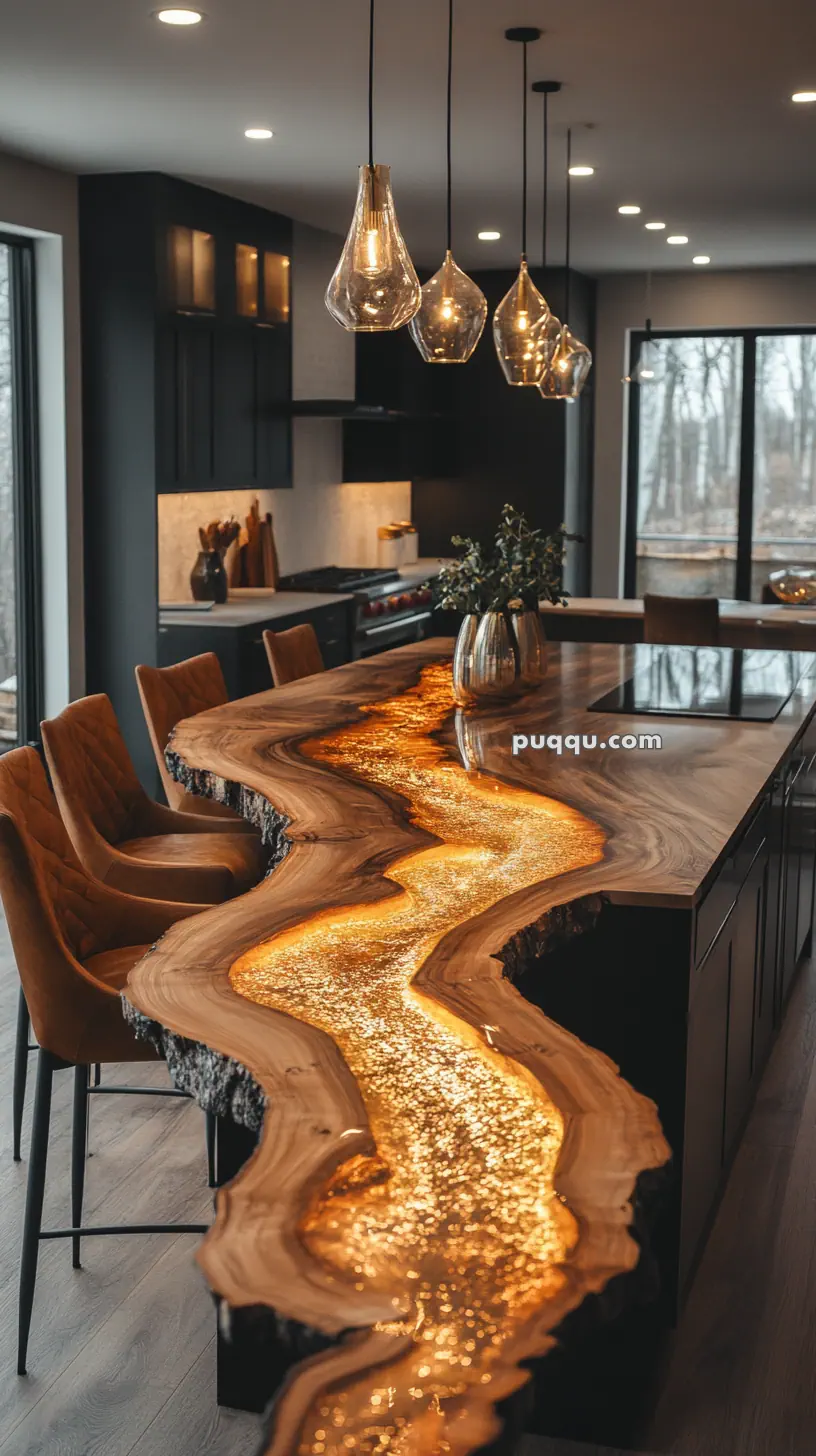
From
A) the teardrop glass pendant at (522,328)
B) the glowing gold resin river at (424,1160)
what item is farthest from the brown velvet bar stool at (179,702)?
the glowing gold resin river at (424,1160)

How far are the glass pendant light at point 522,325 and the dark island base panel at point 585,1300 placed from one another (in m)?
1.64

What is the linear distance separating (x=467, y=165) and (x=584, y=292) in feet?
12.9

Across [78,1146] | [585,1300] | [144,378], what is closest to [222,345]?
[144,378]

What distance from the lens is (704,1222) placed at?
277cm

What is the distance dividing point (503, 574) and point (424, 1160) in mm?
2511

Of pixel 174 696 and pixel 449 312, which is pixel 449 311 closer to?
pixel 449 312

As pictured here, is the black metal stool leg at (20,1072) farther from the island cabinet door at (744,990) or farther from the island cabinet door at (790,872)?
the island cabinet door at (790,872)

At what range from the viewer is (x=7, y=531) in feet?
20.2

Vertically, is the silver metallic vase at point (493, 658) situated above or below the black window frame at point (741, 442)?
below

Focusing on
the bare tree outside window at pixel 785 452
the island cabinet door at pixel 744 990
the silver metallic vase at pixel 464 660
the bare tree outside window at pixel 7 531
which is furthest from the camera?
the bare tree outside window at pixel 785 452

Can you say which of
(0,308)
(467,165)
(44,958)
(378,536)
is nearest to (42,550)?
(0,308)

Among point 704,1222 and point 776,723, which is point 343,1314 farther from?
point 776,723

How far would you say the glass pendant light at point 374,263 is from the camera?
2793 millimetres

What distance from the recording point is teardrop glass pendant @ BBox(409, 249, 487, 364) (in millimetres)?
3408
